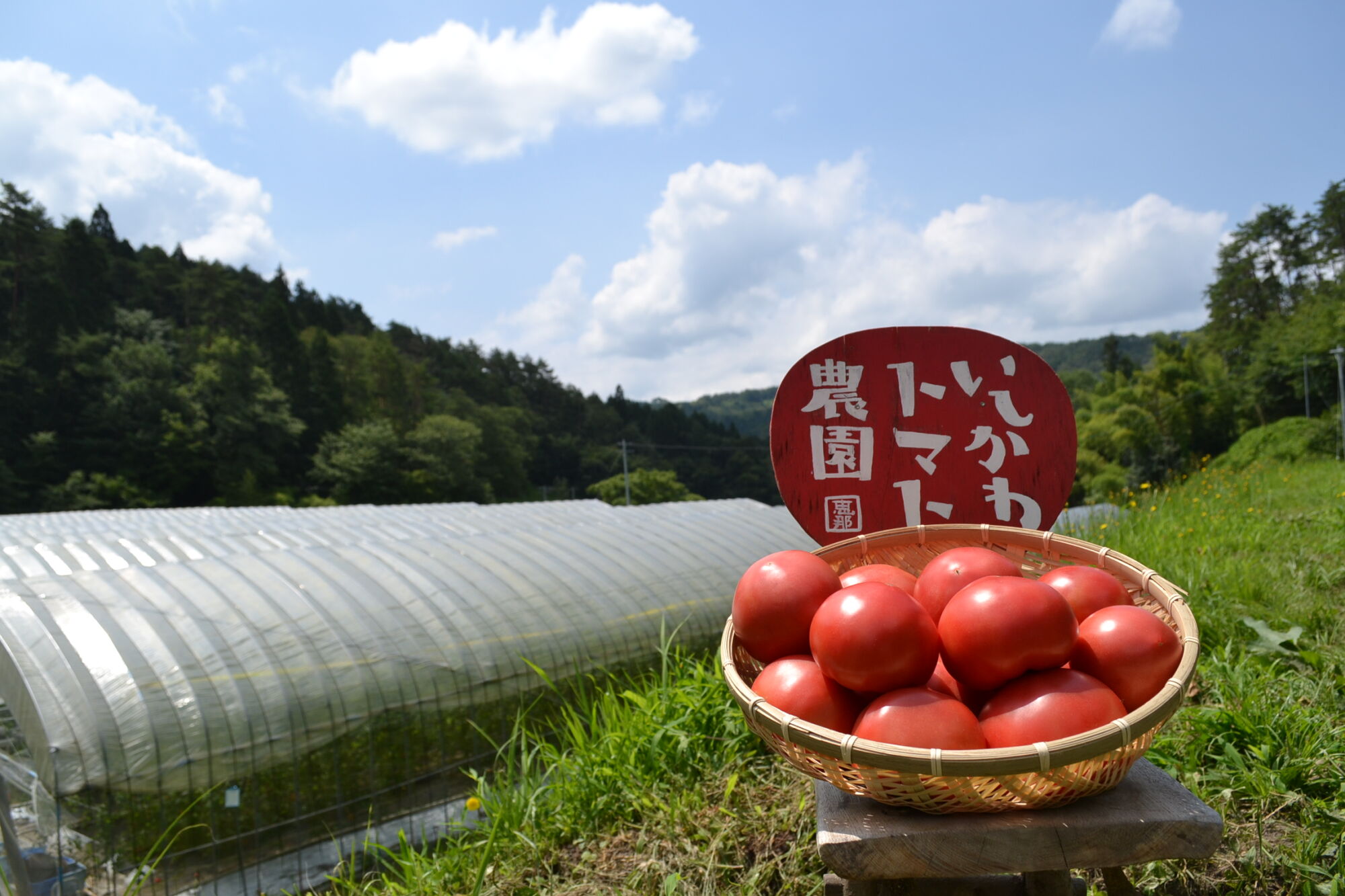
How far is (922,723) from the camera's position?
110 centimetres

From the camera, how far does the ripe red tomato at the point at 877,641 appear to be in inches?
46.4

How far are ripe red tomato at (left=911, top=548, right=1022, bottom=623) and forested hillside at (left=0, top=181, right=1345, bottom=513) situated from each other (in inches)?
954

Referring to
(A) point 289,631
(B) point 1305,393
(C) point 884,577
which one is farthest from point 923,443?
(B) point 1305,393

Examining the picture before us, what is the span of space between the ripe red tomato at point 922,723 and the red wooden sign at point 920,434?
79 centimetres

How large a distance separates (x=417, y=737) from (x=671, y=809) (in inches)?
128

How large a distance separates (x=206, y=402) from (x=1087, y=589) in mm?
35085

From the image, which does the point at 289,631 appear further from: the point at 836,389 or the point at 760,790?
the point at 836,389

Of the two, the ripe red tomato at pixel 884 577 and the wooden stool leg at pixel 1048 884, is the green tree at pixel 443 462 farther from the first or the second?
the wooden stool leg at pixel 1048 884

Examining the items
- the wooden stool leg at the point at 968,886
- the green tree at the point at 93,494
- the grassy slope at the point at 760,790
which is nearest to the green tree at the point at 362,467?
the green tree at the point at 93,494

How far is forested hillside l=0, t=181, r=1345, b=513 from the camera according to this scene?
2852cm

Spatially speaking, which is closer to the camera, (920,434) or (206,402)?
(920,434)

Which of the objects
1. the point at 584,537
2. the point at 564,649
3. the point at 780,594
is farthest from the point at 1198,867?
the point at 584,537

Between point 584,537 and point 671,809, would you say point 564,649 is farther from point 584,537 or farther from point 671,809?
point 671,809

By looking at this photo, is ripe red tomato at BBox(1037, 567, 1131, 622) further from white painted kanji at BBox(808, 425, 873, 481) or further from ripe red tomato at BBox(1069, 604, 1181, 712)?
white painted kanji at BBox(808, 425, 873, 481)
